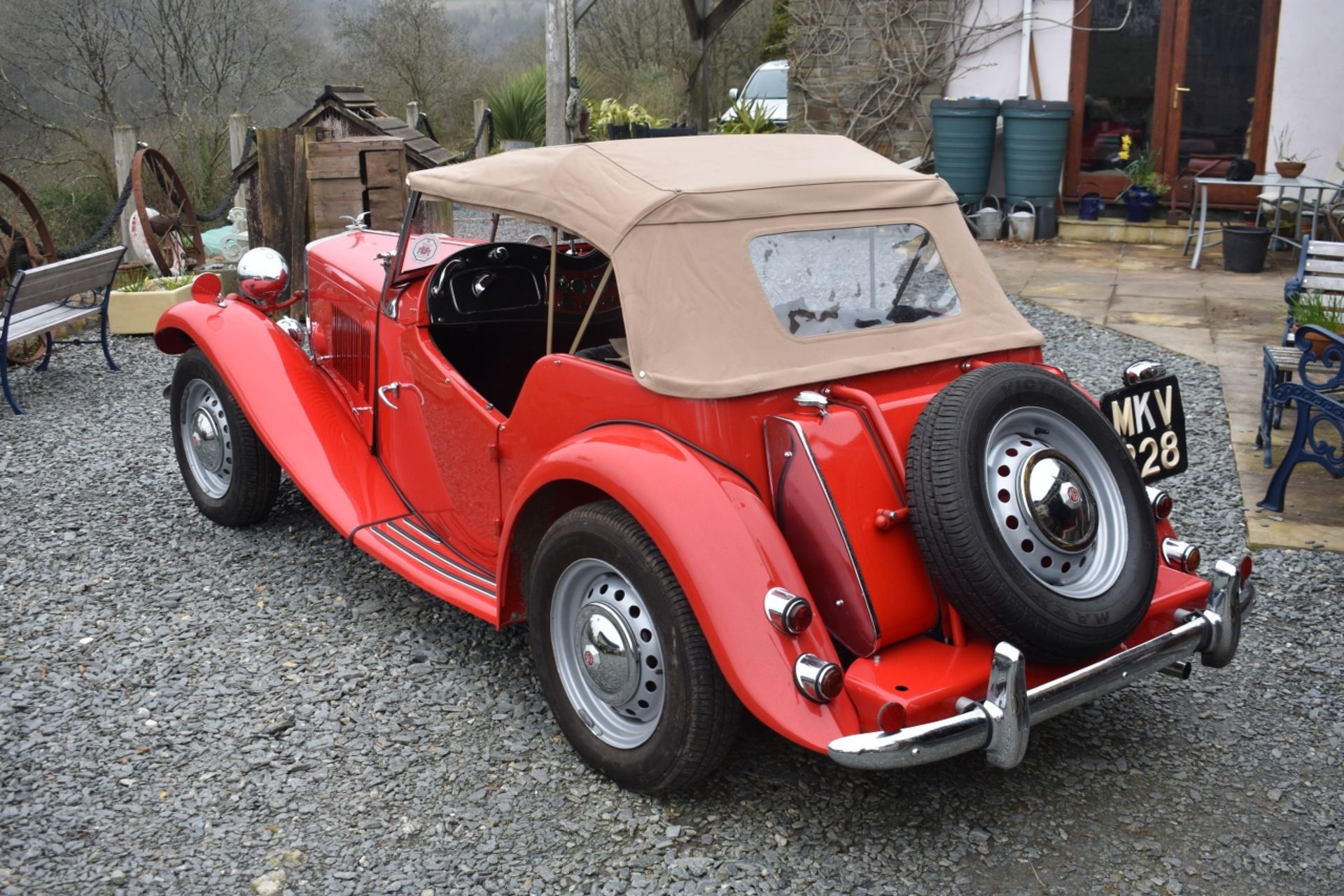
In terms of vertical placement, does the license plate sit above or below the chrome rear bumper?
above

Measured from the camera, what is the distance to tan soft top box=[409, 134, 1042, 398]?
294 centimetres

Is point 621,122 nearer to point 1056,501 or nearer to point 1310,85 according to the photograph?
point 1310,85

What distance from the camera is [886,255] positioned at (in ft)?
10.9

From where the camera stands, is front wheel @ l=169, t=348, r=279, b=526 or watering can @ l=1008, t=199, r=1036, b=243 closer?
front wheel @ l=169, t=348, r=279, b=526

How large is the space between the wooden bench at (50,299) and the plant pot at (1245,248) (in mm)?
8442

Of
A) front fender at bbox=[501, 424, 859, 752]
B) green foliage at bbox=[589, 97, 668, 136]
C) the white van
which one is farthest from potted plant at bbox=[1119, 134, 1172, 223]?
front fender at bbox=[501, 424, 859, 752]

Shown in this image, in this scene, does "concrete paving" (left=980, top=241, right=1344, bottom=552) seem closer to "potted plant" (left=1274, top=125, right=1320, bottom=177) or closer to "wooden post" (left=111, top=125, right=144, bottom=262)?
"potted plant" (left=1274, top=125, right=1320, bottom=177)

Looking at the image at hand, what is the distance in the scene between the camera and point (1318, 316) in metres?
5.46

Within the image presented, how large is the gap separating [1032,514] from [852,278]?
881 millimetres

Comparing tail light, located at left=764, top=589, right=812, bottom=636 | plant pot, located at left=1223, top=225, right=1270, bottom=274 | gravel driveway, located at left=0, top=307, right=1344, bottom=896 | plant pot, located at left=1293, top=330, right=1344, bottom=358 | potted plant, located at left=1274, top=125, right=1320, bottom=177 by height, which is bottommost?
gravel driveway, located at left=0, top=307, right=1344, bottom=896

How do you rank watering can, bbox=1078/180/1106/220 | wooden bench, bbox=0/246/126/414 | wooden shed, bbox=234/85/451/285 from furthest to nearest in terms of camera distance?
watering can, bbox=1078/180/1106/220
wooden shed, bbox=234/85/451/285
wooden bench, bbox=0/246/126/414

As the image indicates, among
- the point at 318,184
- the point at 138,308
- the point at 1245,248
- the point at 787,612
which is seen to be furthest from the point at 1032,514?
the point at 1245,248

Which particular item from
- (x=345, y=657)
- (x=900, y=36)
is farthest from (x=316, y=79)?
(x=345, y=657)

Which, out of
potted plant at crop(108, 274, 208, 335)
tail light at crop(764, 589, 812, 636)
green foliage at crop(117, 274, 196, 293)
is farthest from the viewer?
green foliage at crop(117, 274, 196, 293)
